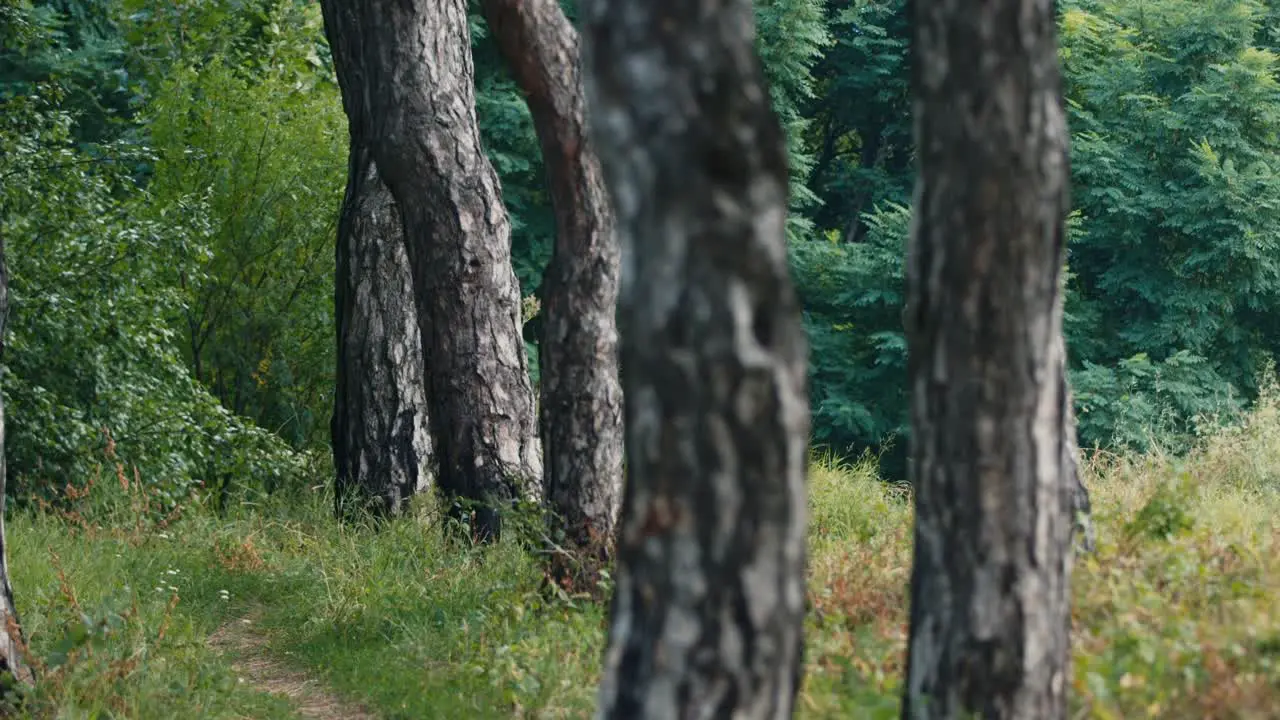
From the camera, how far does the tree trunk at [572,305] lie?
764 cm

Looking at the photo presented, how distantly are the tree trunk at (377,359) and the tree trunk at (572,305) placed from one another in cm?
329

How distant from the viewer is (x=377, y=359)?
11.0 metres

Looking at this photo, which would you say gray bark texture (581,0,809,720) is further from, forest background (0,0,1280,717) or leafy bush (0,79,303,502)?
Answer: leafy bush (0,79,303,502)

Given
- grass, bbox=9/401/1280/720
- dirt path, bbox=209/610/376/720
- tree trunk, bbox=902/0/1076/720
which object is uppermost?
tree trunk, bbox=902/0/1076/720

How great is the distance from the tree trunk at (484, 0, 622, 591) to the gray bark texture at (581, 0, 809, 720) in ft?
13.3

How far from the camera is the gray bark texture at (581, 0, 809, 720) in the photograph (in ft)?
11.1

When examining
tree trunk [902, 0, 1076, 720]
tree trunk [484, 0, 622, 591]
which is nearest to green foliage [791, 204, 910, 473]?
tree trunk [484, 0, 622, 591]

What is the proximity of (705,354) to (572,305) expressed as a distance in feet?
14.3

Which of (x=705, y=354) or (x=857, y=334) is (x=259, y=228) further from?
(x=705, y=354)

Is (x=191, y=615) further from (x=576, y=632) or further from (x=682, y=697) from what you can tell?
(x=682, y=697)

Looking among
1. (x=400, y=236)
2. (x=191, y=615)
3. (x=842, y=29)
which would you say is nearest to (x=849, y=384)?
(x=842, y=29)

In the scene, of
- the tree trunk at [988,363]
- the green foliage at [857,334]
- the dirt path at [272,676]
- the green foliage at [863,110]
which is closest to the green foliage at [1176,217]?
the green foliage at [857,334]

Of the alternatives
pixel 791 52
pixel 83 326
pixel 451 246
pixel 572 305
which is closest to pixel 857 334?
pixel 791 52

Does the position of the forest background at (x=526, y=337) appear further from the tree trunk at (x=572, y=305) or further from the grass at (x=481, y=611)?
the tree trunk at (x=572, y=305)
